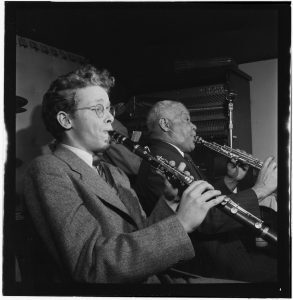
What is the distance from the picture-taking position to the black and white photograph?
1365 mm

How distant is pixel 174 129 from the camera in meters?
1.48

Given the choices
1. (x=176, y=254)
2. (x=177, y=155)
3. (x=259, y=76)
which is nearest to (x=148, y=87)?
(x=177, y=155)

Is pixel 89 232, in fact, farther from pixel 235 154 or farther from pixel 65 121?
pixel 235 154

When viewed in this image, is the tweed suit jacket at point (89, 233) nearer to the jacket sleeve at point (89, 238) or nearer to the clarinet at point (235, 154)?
the jacket sleeve at point (89, 238)

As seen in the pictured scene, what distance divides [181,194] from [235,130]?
13.2 inches

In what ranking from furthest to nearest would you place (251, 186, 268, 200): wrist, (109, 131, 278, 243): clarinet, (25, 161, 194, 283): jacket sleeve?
1. (251, 186, 268, 200): wrist
2. (109, 131, 278, 243): clarinet
3. (25, 161, 194, 283): jacket sleeve

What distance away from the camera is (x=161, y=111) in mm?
1480

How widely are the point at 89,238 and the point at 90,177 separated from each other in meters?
0.23

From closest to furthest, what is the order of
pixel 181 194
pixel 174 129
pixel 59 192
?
pixel 59 192
pixel 181 194
pixel 174 129

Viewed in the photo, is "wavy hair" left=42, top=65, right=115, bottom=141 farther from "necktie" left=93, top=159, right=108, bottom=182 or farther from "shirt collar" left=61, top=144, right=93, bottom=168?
"necktie" left=93, top=159, right=108, bottom=182

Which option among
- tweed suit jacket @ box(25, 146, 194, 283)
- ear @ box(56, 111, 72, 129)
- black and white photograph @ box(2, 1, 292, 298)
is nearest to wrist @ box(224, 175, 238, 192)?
black and white photograph @ box(2, 1, 292, 298)

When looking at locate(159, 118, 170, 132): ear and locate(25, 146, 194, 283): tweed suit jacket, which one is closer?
locate(25, 146, 194, 283): tweed suit jacket

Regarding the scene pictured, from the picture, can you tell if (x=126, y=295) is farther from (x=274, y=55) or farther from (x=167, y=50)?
(x=274, y=55)

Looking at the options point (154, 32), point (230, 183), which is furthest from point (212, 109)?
point (154, 32)
